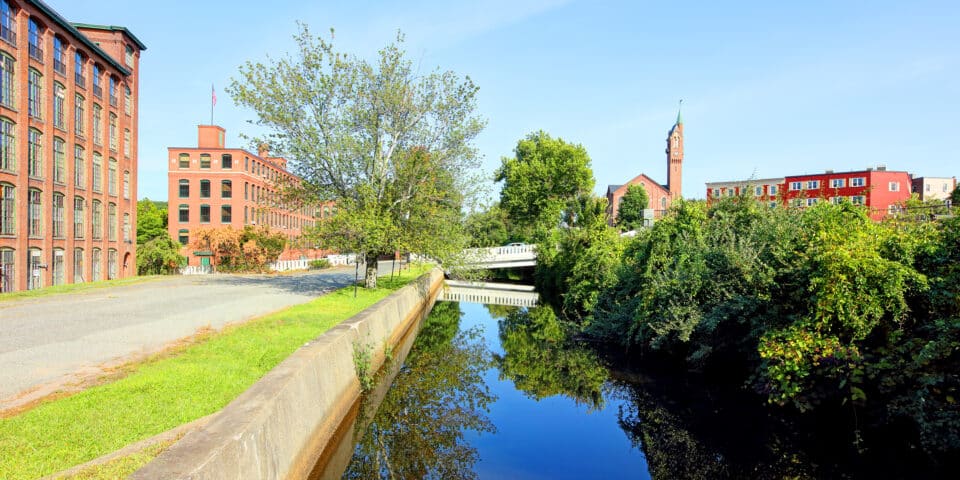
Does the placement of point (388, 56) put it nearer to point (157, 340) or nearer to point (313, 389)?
point (157, 340)

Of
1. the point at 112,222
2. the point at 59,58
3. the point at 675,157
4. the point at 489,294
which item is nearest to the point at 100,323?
the point at 59,58

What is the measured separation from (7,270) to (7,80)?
9.05m

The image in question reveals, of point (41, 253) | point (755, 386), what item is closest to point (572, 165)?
point (41, 253)

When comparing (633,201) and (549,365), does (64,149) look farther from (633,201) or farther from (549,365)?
(633,201)

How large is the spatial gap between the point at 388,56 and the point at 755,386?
1773 centimetres

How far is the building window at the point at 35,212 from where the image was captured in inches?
1146

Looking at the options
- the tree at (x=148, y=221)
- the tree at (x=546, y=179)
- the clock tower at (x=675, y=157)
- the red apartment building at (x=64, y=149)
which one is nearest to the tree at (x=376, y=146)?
the red apartment building at (x=64, y=149)

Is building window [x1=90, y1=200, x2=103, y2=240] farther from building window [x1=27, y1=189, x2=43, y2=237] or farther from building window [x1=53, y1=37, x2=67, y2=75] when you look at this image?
building window [x1=53, y1=37, x2=67, y2=75]

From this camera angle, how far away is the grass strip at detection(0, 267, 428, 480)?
5.64 metres

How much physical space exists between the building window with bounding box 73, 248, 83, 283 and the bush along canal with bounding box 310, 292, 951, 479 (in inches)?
1034

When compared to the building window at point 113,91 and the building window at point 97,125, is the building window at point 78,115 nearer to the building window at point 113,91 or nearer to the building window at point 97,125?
the building window at point 97,125

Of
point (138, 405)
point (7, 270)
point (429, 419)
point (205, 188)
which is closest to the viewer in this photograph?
point (138, 405)

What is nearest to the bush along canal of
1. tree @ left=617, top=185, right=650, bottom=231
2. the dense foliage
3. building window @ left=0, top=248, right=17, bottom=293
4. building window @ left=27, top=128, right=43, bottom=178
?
the dense foliage

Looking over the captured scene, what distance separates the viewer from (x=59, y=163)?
31453mm
